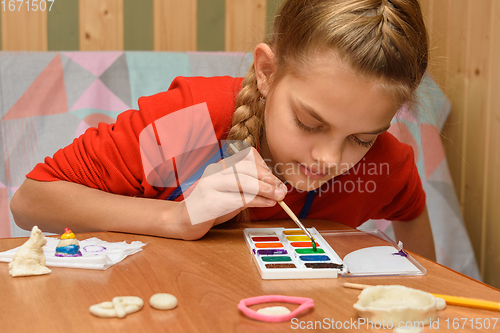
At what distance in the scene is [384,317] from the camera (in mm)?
401

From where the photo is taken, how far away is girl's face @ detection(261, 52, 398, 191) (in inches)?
24.2

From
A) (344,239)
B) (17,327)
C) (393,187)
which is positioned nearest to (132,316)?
(17,327)

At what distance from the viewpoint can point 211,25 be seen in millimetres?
1707

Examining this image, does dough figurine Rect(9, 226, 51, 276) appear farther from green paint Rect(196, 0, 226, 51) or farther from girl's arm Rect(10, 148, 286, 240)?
green paint Rect(196, 0, 226, 51)

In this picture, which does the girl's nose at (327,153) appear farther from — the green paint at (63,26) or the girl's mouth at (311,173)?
the green paint at (63,26)

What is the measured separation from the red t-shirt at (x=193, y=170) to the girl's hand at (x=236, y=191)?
0.19m

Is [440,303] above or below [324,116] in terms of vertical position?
below

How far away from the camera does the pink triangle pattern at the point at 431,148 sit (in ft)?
4.93

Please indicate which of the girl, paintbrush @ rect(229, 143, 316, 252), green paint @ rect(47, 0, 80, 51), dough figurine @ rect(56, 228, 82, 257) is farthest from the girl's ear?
green paint @ rect(47, 0, 80, 51)

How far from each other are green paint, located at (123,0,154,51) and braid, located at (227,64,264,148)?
3.31 feet

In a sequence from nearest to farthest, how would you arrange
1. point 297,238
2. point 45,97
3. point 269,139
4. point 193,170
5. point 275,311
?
point 275,311
point 297,238
point 269,139
point 193,170
point 45,97

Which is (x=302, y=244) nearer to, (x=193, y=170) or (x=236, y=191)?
(x=236, y=191)

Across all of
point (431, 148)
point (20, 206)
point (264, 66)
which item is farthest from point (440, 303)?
point (431, 148)

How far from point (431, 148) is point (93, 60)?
1.20m
